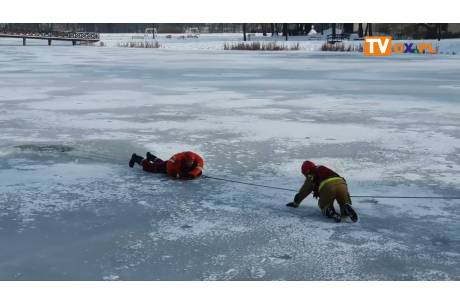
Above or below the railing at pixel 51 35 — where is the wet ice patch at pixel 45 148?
below

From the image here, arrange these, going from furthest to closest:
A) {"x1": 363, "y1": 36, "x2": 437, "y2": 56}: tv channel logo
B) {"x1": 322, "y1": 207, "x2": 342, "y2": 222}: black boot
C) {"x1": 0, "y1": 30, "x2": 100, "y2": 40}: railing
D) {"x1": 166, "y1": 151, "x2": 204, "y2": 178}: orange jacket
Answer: {"x1": 0, "y1": 30, "x2": 100, "y2": 40}: railing
{"x1": 363, "y1": 36, "x2": 437, "y2": 56}: tv channel logo
{"x1": 166, "y1": 151, "x2": 204, "y2": 178}: orange jacket
{"x1": 322, "y1": 207, "x2": 342, "y2": 222}: black boot

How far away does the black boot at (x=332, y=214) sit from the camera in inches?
167

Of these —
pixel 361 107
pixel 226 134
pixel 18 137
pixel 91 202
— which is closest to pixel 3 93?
pixel 18 137

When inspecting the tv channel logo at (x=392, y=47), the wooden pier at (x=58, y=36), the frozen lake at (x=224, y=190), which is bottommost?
the frozen lake at (x=224, y=190)

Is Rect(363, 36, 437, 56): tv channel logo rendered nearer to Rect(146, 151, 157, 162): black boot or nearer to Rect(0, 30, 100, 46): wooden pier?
Rect(0, 30, 100, 46): wooden pier

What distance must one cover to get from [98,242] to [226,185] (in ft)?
5.61

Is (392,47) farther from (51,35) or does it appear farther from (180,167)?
(180,167)

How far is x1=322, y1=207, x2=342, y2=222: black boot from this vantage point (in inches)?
167

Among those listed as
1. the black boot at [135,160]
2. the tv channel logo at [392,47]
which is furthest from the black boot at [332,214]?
the tv channel logo at [392,47]

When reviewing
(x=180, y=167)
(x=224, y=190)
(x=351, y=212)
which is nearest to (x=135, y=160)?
(x=180, y=167)

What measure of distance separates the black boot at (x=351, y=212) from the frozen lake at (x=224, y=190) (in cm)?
8

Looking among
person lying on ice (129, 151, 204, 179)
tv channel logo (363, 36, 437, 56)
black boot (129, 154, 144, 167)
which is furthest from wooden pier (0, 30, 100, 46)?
person lying on ice (129, 151, 204, 179)

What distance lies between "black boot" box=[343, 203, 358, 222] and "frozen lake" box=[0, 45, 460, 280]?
8cm

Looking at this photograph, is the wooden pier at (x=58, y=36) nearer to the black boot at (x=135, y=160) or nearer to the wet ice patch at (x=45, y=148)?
the wet ice patch at (x=45, y=148)
